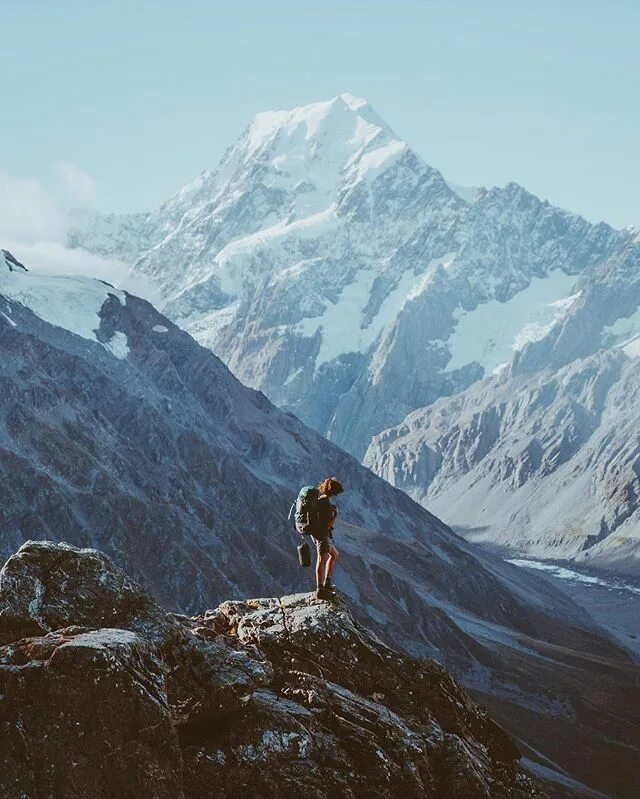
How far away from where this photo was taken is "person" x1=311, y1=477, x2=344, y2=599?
2877 centimetres

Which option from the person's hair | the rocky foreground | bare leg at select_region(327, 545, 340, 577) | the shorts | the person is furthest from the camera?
bare leg at select_region(327, 545, 340, 577)

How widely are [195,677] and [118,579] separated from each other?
320 centimetres

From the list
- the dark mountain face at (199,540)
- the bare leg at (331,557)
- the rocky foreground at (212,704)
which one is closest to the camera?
the rocky foreground at (212,704)

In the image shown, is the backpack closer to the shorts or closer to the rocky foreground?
the shorts

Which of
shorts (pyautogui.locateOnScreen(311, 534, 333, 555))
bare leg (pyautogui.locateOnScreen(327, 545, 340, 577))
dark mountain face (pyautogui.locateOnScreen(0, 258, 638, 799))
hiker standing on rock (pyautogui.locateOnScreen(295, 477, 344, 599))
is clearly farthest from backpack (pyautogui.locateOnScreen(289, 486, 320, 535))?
dark mountain face (pyautogui.locateOnScreen(0, 258, 638, 799))

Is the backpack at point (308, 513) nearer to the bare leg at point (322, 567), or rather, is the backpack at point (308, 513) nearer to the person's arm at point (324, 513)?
the person's arm at point (324, 513)

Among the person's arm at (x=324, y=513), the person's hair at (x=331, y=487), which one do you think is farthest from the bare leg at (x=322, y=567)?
the person's hair at (x=331, y=487)

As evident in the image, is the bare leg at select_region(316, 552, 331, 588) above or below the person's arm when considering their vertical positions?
below

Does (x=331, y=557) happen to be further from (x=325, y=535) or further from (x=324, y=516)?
(x=324, y=516)

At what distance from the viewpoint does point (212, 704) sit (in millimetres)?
22203

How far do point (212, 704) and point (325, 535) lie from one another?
753cm

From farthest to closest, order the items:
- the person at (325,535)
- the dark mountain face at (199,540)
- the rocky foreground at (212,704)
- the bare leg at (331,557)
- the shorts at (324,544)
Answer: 1. the dark mountain face at (199,540)
2. the bare leg at (331,557)
3. the shorts at (324,544)
4. the person at (325,535)
5. the rocky foreground at (212,704)

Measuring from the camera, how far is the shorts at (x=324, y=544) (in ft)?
95.3

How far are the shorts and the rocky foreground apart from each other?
1.36 meters
